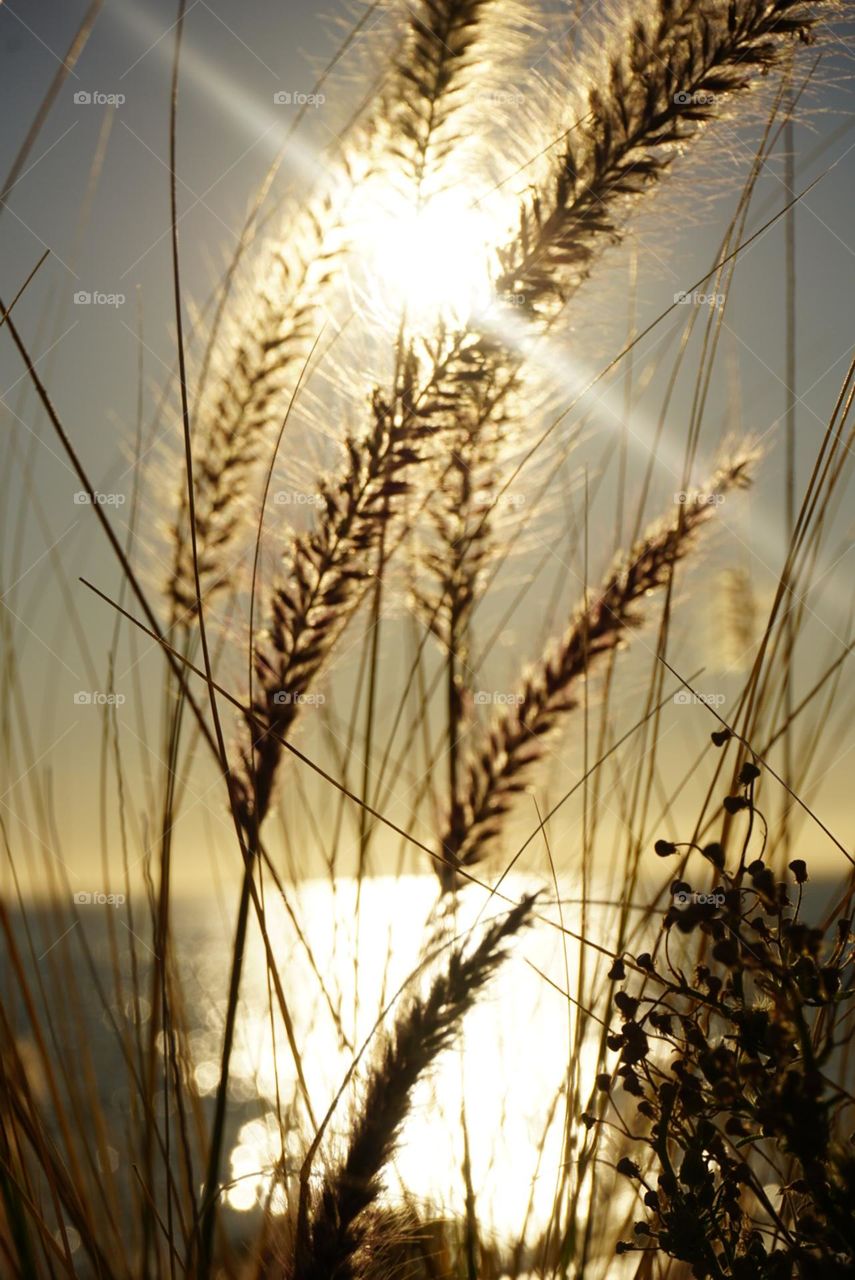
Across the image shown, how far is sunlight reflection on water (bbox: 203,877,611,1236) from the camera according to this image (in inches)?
51.1

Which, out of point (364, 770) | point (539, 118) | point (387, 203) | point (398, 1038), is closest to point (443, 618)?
point (364, 770)

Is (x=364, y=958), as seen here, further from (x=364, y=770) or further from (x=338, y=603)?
(x=338, y=603)

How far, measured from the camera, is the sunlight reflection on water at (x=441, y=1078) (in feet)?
4.26

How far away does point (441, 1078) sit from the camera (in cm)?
125
